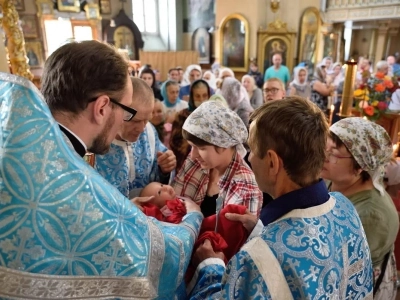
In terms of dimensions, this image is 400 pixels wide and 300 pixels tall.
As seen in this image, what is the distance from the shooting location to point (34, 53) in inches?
512

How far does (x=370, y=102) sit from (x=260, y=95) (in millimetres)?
2281

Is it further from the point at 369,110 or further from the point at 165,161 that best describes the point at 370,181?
the point at 369,110

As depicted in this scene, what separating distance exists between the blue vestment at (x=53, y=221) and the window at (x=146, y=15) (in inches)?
618

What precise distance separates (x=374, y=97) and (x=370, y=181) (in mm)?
2900

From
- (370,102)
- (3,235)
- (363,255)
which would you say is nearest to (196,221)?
(363,255)

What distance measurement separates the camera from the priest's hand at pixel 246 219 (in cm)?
159

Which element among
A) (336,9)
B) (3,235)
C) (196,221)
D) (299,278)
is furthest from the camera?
(336,9)

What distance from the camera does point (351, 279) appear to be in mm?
1168

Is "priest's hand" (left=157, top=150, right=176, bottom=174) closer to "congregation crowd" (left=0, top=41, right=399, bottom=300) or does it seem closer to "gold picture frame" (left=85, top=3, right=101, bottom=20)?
"congregation crowd" (left=0, top=41, right=399, bottom=300)

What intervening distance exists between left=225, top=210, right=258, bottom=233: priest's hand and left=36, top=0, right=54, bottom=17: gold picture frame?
14407 mm

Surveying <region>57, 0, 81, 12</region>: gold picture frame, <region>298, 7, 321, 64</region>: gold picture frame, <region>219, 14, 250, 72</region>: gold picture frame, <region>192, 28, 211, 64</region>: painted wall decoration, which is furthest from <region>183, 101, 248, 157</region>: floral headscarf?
<region>192, 28, 211, 64</region>: painted wall decoration

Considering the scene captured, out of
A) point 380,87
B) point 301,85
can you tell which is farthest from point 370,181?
point 301,85

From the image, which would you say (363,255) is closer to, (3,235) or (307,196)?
(307,196)

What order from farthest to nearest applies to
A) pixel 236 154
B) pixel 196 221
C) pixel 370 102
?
pixel 370 102, pixel 236 154, pixel 196 221
